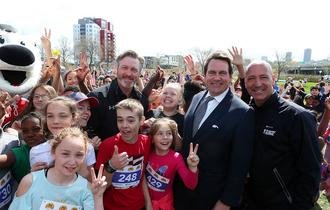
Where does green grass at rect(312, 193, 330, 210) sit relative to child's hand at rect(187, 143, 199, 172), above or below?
below

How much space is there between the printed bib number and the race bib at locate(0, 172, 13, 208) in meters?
1.01

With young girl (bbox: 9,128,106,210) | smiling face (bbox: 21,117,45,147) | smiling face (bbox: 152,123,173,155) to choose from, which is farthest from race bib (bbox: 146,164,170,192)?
smiling face (bbox: 21,117,45,147)

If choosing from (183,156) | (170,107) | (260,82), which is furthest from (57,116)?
(260,82)

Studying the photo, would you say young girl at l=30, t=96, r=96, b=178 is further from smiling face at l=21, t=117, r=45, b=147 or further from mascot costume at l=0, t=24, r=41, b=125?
mascot costume at l=0, t=24, r=41, b=125

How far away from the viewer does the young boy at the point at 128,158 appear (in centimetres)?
293

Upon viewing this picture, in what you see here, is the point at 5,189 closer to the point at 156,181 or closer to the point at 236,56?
the point at 156,181

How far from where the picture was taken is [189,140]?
3.02 meters


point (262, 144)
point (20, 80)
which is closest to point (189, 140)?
point (262, 144)

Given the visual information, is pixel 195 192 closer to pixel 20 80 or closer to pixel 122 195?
pixel 122 195

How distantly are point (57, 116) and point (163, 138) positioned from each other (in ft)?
3.60

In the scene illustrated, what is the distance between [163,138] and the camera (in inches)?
122

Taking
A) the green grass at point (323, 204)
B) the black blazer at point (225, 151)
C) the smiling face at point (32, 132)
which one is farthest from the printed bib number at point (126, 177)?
the green grass at point (323, 204)

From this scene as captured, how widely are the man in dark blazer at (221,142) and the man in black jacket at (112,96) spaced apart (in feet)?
3.10

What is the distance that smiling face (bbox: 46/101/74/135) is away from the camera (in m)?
2.79
